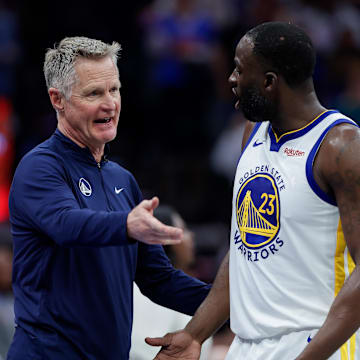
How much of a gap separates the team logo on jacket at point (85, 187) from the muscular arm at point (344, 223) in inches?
41.5

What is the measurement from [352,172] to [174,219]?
2065mm

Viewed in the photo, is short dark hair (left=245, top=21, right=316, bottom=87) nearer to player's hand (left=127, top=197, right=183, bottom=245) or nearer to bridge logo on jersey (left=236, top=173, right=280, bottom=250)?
bridge logo on jersey (left=236, top=173, right=280, bottom=250)

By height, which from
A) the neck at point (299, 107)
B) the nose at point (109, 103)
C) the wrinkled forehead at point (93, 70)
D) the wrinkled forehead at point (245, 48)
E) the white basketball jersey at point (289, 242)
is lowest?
the white basketball jersey at point (289, 242)

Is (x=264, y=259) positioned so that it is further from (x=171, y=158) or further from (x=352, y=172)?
(x=171, y=158)

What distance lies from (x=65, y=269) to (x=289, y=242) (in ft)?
3.24

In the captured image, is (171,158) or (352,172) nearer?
(352,172)

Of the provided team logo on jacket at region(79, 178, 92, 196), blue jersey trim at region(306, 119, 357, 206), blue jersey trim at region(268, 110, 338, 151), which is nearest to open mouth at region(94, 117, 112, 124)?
team logo on jacket at region(79, 178, 92, 196)

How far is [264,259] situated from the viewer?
11.7 feet

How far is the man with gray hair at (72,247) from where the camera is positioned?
144 inches

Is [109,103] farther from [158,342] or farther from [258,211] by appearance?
[158,342]

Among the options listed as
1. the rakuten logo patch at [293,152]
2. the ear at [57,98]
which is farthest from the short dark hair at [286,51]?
the ear at [57,98]

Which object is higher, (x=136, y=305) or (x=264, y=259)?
(x=264, y=259)

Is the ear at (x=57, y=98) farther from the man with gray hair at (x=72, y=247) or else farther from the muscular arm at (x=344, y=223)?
the muscular arm at (x=344, y=223)

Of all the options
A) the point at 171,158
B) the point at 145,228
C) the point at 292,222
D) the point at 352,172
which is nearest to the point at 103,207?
the point at 145,228
